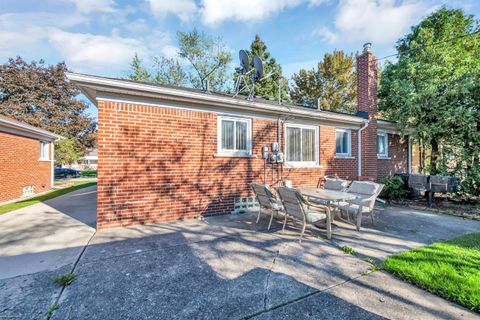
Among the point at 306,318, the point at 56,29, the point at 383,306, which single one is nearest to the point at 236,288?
the point at 306,318

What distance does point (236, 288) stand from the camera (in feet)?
8.87

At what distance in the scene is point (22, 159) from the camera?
10.7 metres

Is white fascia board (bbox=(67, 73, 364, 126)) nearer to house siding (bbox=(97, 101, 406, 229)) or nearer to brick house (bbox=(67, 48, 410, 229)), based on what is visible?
brick house (bbox=(67, 48, 410, 229))

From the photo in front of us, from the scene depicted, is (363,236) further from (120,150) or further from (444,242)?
(120,150)

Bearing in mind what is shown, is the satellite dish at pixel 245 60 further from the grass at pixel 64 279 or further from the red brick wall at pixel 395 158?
the red brick wall at pixel 395 158

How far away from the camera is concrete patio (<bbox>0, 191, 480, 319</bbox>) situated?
2299 mm

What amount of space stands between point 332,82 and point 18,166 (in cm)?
2837

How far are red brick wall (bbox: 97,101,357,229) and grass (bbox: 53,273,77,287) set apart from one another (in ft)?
7.23

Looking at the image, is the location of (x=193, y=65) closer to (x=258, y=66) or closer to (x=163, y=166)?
(x=258, y=66)

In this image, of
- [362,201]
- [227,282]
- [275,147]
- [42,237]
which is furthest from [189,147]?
[362,201]

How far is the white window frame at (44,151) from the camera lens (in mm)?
12818

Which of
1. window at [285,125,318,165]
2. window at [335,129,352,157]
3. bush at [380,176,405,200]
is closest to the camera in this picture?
window at [285,125,318,165]

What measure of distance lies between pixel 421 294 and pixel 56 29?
43.8 feet

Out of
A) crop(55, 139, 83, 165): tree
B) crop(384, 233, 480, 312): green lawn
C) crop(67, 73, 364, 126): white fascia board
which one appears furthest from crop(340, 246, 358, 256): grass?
crop(55, 139, 83, 165): tree
